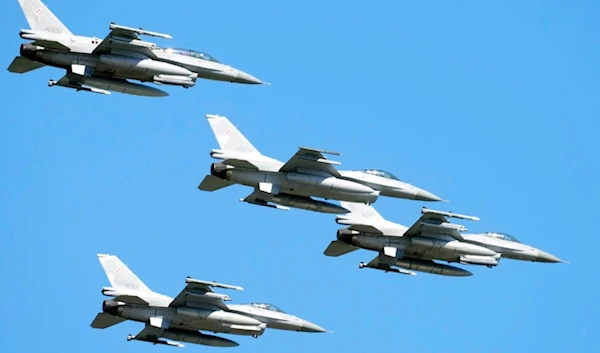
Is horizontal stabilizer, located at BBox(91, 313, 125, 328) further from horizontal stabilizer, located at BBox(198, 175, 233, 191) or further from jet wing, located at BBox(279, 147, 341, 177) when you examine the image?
jet wing, located at BBox(279, 147, 341, 177)

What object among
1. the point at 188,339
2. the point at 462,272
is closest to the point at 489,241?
the point at 462,272

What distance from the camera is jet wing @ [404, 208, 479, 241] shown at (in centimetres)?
7081

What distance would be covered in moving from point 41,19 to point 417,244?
17.2m

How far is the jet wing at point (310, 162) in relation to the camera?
6794 centimetres

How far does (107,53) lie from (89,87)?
1690mm

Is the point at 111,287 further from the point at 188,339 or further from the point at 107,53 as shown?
the point at 107,53

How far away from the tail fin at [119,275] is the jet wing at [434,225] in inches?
430

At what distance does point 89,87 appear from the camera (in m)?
68.1

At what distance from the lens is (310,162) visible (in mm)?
68375

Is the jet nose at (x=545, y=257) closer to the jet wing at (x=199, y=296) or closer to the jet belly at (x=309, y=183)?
the jet belly at (x=309, y=183)

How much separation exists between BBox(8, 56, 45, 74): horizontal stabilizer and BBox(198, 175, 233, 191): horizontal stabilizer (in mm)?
7693

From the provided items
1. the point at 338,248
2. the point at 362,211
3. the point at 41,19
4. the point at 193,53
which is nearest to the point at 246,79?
the point at 193,53

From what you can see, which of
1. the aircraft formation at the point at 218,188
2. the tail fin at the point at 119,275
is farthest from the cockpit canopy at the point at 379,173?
the tail fin at the point at 119,275

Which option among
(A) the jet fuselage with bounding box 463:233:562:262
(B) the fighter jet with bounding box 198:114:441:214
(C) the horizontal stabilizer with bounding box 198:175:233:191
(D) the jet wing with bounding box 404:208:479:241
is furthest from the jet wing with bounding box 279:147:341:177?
(A) the jet fuselage with bounding box 463:233:562:262
